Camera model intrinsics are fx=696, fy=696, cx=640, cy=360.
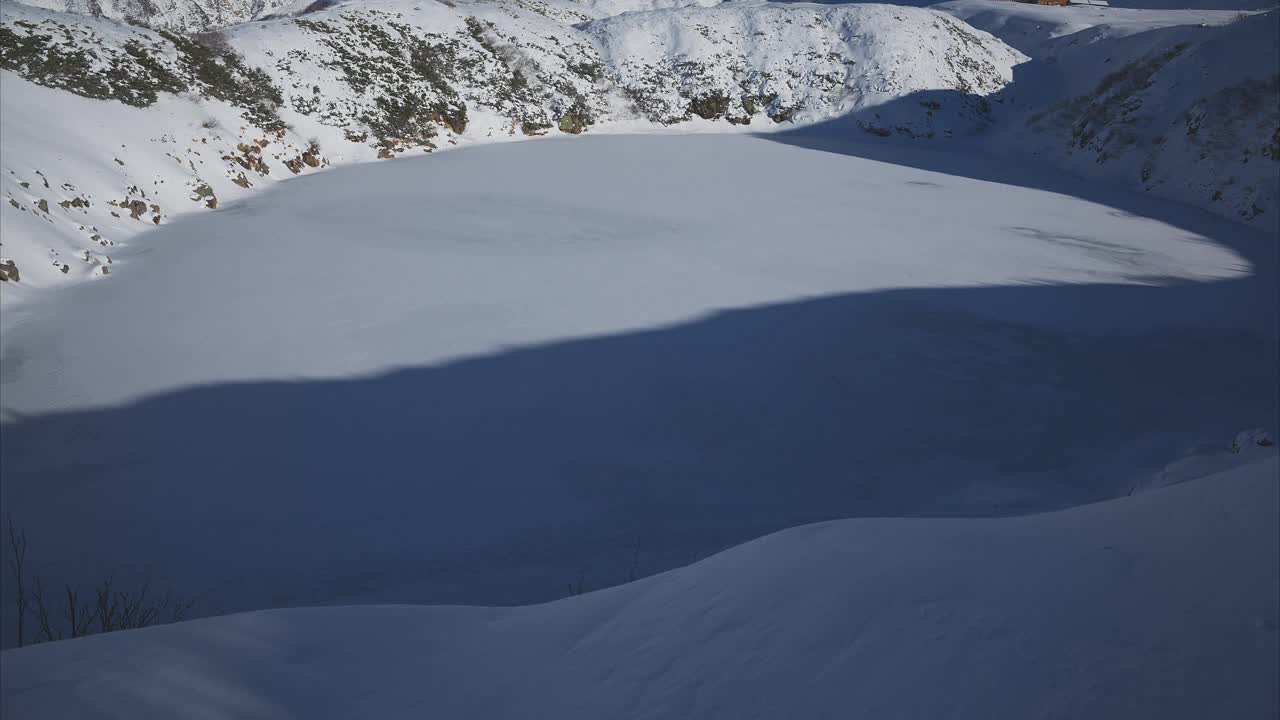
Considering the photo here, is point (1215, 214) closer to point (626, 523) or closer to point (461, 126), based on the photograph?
point (626, 523)

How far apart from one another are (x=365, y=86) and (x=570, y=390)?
18274 mm

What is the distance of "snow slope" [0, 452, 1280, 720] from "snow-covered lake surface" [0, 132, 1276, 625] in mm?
1630

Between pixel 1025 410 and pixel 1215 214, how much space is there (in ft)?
39.9

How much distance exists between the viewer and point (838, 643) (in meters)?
1.90

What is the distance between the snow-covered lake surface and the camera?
4.50m

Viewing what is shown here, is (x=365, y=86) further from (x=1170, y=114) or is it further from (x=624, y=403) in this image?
(x=1170, y=114)

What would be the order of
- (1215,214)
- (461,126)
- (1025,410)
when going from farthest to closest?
(461,126) < (1215,214) < (1025,410)

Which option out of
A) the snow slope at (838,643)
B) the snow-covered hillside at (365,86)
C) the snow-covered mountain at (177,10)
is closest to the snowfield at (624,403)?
the snow slope at (838,643)

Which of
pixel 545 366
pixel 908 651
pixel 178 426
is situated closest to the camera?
pixel 908 651

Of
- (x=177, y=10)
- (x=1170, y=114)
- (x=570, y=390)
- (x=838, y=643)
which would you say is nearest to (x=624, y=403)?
(x=570, y=390)

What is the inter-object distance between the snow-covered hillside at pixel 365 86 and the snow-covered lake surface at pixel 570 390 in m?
1.62

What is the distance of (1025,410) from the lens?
6.14 meters

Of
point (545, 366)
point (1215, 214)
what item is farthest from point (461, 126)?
point (1215, 214)

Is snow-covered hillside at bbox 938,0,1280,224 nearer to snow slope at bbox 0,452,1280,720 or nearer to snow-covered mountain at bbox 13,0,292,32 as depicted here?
snow slope at bbox 0,452,1280,720
